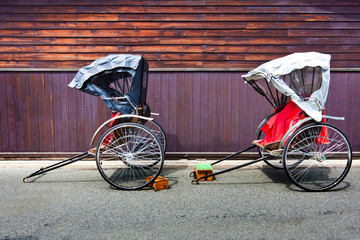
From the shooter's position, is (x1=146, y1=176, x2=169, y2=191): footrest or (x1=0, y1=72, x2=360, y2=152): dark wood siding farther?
A: (x1=0, y1=72, x2=360, y2=152): dark wood siding

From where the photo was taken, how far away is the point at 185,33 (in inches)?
221

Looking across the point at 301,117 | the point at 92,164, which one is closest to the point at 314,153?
the point at 301,117

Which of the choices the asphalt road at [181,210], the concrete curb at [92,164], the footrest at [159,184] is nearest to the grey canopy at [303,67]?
the asphalt road at [181,210]

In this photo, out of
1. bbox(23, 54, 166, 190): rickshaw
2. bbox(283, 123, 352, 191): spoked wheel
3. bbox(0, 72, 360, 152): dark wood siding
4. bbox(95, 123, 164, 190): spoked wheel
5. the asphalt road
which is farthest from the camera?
bbox(0, 72, 360, 152): dark wood siding

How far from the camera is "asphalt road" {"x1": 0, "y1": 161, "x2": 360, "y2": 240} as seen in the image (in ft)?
8.93

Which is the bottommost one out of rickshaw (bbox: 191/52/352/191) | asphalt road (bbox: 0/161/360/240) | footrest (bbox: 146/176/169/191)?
asphalt road (bbox: 0/161/360/240)

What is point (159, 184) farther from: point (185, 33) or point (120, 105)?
point (185, 33)

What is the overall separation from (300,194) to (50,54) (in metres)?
5.00

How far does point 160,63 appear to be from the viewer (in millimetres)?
5621

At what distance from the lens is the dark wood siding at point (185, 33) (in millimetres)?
5598

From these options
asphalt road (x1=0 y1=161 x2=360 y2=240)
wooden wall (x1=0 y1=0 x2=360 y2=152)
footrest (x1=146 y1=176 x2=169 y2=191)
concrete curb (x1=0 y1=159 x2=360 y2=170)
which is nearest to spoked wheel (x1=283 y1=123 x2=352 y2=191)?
asphalt road (x1=0 y1=161 x2=360 y2=240)

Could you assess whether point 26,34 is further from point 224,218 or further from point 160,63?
point 224,218

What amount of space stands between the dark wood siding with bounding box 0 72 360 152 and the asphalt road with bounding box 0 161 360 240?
51.5 inches

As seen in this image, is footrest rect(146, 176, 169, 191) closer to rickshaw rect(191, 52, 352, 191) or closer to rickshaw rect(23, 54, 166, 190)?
rickshaw rect(23, 54, 166, 190)
